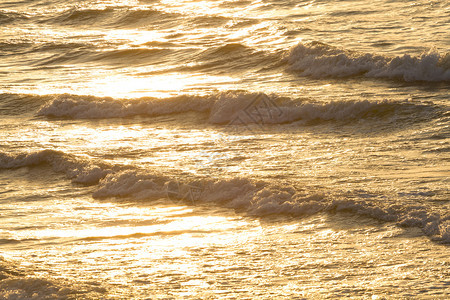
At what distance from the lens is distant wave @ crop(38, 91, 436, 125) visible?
1285 centimetres

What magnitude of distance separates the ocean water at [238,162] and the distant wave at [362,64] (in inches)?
1.6

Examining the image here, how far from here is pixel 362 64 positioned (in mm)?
16078

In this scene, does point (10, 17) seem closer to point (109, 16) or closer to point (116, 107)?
point (109, 16)

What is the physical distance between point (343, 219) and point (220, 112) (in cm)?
677

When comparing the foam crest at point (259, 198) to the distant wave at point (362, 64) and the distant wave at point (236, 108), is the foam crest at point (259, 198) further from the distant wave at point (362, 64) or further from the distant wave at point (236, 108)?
the distant wave at point (362, 64)

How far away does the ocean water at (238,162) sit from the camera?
22.0ft

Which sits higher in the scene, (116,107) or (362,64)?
(362,64)

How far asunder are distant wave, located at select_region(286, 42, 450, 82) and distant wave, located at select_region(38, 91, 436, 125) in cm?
233

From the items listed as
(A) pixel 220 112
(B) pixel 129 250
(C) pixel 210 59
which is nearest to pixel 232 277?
(B) pixel 129 250

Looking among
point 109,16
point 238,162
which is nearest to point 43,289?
point 238,162

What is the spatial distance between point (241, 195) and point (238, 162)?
5.60 feet

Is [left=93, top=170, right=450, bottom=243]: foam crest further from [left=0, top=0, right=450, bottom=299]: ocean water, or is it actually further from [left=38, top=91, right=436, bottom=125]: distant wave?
[left=38, top=91, right=436, bottom=125]: distant wave

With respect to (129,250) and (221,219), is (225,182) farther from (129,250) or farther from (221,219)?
(129,250)

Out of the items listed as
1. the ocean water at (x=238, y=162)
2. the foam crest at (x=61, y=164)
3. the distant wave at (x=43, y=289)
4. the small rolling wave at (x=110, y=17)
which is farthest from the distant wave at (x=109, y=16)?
the distant wave at (x=43, y=289)
